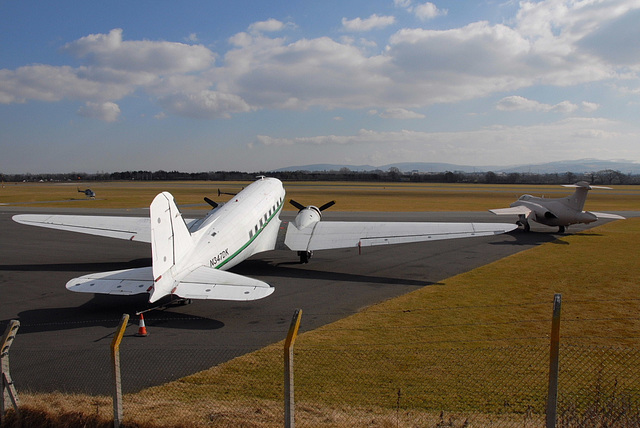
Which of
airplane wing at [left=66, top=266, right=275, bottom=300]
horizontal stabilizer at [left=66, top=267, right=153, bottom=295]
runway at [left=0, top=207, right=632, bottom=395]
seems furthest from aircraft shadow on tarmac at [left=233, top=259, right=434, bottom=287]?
horizontal stabilizer at [left=66, top=267, right=153, bottom=295]

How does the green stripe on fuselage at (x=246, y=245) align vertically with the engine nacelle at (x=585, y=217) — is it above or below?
below

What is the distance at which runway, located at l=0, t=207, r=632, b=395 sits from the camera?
9914 mm

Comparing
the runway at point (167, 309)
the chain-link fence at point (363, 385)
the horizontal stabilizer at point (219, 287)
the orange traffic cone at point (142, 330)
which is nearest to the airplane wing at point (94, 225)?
the runway at point (167, 309)

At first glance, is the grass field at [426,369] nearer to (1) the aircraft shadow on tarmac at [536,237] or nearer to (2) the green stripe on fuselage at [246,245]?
(2) the green stripe on fuselage at [246,245]

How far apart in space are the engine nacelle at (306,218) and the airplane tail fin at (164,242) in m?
9.72

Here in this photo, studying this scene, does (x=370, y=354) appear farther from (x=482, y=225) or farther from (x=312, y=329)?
(x=482, y=225)

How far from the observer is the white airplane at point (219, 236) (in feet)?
39.7

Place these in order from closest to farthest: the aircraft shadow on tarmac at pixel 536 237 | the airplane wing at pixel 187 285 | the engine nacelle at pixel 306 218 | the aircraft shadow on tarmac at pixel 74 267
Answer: the airplane wing at pixel 187 285 < the aircraft shadow on tarmac at pixel 74 267 < the engine nacelle at pixel 306 218 < the aircraft shadow on tarmac at pixel 536 237

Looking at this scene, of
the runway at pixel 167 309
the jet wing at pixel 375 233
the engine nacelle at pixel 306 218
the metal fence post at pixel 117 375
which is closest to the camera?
the metal fence post at pixel 117 375

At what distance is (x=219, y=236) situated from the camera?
1639cm

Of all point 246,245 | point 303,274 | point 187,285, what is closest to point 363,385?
point 187,285

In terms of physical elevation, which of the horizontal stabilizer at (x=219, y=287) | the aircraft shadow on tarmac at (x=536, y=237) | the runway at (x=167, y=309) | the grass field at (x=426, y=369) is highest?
the horizontal stabilizer at (x=219, y=287)

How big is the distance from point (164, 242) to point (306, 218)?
11.2 meters

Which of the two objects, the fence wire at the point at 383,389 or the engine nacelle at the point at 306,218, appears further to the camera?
the engine nacelle at the point at 306,218
